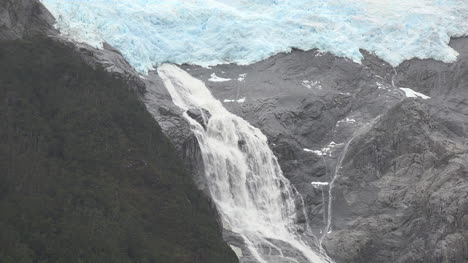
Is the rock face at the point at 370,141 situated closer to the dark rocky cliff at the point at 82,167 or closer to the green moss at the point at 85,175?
the dark rocky cliff at the point at 82,167

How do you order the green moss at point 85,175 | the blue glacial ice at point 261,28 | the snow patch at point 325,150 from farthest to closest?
the blue glacial ice at point 261,28, the snow patch at point 325,150, the green moss at point 85,175

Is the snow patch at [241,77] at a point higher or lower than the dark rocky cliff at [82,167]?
higher

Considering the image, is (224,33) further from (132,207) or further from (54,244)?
(54,244)

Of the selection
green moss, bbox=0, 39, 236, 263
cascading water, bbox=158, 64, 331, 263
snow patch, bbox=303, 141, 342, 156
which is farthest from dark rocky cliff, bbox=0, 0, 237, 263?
snow patch, bbox=303, 141, 342, 156

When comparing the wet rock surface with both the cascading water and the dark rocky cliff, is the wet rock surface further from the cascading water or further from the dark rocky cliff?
the dark rocky cliff

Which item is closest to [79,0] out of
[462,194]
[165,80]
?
[165,80]

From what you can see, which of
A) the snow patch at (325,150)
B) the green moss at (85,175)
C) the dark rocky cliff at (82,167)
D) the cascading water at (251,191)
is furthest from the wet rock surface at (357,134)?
the green moss at (85,175)

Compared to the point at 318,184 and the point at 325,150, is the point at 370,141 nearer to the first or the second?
the point at 325,150
